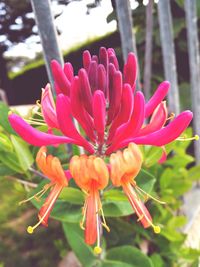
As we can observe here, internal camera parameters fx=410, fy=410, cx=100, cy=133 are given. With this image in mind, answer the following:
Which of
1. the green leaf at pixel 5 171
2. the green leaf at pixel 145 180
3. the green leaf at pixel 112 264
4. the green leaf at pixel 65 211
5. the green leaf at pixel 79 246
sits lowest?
the green leaf at pixel 112 264

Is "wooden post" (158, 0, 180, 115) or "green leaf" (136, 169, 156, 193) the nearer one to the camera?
"green leaf" (136, 169, 156, 193)

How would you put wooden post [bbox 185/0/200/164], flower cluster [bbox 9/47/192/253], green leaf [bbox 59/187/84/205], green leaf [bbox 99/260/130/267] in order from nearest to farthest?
1. flower cluster [bbox 9/47/192/253]
2. green leaf [bbox 59/187/84/205]
3. green leaf [bbox 99/260/130/267]
4. wooden post [bbox 185/0/200/164]

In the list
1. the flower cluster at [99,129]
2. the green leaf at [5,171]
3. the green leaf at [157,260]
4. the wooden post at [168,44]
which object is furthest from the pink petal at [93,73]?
the green leaf at [157,260]

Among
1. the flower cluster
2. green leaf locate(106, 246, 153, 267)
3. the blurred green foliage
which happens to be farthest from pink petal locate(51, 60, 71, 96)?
green leaf locate(106, 246, 153, 267)

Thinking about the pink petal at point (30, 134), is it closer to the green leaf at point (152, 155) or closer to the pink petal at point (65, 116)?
the pink petal at point (65, 116)

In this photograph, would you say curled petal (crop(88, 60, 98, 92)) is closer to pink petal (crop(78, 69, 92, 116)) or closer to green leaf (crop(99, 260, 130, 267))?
pink petal (crop(78, 69, 92, 116))

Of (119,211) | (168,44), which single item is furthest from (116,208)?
(168,44)

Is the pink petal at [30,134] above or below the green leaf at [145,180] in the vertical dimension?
above
